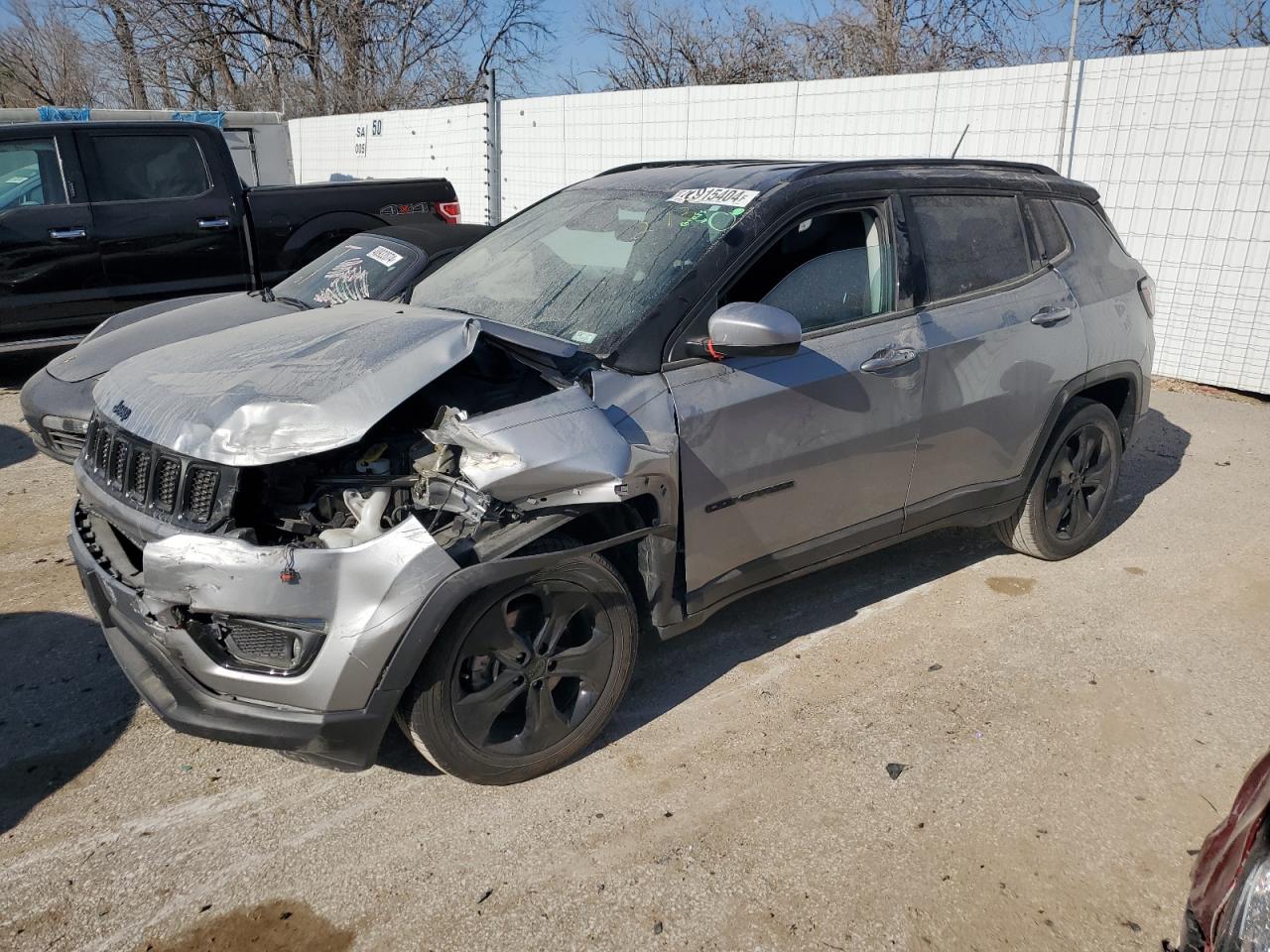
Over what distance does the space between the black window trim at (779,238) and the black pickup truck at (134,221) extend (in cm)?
557

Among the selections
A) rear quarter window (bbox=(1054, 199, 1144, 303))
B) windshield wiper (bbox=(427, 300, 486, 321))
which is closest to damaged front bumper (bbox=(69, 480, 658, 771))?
windshield wiper (bbox=(427, 300, 486, 321))

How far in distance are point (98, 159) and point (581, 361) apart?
20.4 ft

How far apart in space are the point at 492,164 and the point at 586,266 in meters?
10.9

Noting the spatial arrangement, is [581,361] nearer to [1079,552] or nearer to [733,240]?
[733,240]

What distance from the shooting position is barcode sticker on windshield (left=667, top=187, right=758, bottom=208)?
3.40 metres

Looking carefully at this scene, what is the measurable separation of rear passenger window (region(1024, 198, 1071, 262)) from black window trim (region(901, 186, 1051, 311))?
6cm

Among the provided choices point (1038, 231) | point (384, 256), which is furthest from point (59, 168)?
point (1038, 231)

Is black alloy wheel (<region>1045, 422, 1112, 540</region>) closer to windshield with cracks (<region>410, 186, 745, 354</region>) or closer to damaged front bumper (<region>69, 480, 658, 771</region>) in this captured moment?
windshield with cracks (<region>410, 186, 745, 354</region>)

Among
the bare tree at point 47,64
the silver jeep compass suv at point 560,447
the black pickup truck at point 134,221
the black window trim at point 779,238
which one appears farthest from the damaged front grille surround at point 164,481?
the bare tree at point 47,64

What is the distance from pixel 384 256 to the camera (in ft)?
18.5

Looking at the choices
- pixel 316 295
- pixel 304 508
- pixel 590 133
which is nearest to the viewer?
pixel 304 508

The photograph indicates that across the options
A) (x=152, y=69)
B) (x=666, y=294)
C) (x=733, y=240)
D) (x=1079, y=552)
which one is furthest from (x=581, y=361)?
(x=152, y=69)

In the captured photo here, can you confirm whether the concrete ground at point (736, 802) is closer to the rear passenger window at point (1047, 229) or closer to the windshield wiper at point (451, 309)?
the windshield wiper at point (451, 309)

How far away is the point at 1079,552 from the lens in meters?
4.87
